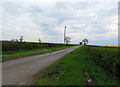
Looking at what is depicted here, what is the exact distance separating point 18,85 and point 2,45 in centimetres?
1438

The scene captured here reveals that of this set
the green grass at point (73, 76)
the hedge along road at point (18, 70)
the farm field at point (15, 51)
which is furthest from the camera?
the farm field at point (15, 51)

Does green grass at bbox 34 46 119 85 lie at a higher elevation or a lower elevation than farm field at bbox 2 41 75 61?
lower

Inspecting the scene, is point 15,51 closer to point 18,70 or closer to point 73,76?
point 18,70

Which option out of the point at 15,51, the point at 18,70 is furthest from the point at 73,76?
the point at 15,51

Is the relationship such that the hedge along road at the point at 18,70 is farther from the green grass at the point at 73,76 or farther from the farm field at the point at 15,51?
the farm field at the point at 15,51

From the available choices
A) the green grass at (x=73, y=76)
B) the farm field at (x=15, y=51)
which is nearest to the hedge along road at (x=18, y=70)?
the green grass at (x=73, y=76)

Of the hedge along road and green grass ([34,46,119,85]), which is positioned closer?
green grass ([34,46,119,85])

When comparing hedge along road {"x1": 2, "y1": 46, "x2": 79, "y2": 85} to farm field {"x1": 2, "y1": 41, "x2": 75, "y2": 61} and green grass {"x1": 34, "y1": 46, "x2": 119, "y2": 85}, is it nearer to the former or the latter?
green grass {"x1": 34, "y1": 46, "x2": 119, "y2": 85}

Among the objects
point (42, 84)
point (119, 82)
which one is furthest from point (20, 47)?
point (119, 82)

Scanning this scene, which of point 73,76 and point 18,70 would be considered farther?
point 18,70

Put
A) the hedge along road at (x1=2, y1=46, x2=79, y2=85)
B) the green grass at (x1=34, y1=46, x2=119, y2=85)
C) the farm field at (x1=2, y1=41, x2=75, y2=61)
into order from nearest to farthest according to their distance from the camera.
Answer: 1. the green grass at (x1=34, y1=46, x2=119, y2=85)
2. the hedge along road at (x1=2, y1=46, x2=79, y2=85)
3. the farm field at (x1=2, y1=41, x2=75, y2=61)

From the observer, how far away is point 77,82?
340cm

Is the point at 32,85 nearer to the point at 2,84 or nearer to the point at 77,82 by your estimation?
the point at 2,84

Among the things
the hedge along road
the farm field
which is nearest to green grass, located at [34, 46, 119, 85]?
the hedge along road
